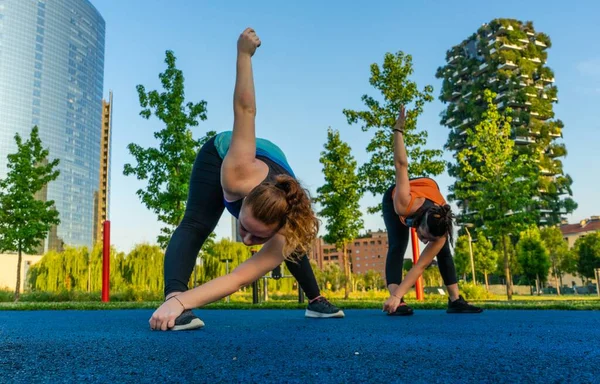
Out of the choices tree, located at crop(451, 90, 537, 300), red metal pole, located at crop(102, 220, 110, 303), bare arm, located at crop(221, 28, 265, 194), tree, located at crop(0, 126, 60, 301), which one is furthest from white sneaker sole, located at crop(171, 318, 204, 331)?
tree, located at crop(0, 126, 60, 301)

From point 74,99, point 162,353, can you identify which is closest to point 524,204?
point 162,353

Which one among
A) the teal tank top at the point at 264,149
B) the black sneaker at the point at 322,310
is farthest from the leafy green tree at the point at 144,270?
the teal tank top at the point at 264,149

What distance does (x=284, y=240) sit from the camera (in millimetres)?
2418

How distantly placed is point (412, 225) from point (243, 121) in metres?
2.32

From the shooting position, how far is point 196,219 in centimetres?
300

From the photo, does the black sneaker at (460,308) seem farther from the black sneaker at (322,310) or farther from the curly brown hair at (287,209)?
the curly brown hair at (287,209)

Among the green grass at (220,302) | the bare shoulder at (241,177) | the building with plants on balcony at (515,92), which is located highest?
the building with plants on balcony at (515,92)

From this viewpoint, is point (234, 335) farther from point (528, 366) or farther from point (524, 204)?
point (524, 204)

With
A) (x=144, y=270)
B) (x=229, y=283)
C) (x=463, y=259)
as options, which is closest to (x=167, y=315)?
(x=229, y=283)

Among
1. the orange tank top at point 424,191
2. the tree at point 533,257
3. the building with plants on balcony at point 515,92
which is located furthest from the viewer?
the building with plants on balcony at point 515,92

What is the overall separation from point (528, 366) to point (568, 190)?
64.4 m

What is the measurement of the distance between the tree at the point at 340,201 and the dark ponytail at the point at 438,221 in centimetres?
1224

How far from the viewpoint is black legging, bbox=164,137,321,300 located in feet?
9.34

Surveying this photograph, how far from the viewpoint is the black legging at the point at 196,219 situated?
2.85m
